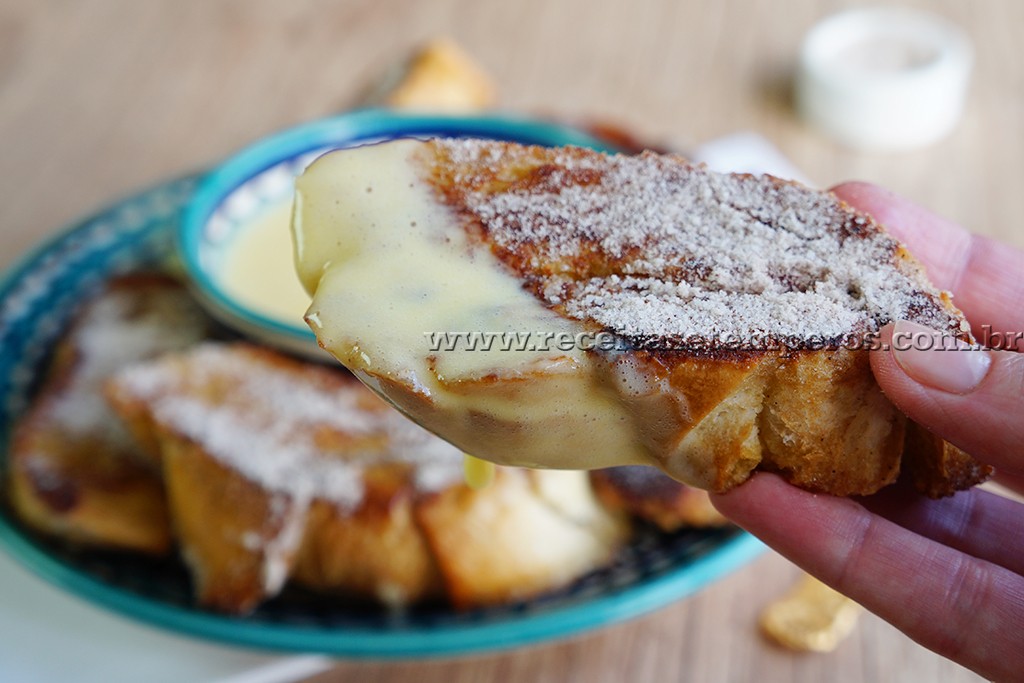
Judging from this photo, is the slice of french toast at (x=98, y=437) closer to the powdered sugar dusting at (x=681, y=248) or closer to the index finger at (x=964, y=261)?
the powdered sugar dusting at (x=681, y=248)

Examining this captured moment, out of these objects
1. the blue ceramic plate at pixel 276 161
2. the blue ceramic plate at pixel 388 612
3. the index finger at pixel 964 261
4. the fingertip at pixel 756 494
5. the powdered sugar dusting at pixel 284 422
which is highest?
A: the index finger at pixel 964 261

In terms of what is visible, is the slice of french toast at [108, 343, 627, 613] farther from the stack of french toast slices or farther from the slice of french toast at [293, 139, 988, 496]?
the slice of french toast at [293, 139, 988, 496]

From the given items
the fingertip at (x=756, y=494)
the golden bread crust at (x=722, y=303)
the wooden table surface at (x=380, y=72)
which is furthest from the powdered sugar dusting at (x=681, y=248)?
the wooden table surface at (x=380, y=72)

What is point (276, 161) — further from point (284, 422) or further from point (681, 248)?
point (681, 248)

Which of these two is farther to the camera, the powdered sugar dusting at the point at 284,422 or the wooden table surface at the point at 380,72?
the wooden table surface at the point at 380,72

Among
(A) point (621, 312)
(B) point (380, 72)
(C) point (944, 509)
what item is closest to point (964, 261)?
(C) point (944, 509)
